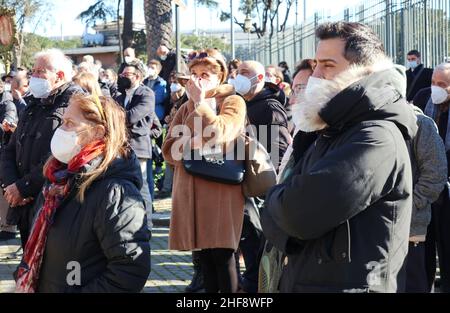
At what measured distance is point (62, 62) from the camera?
639 cm

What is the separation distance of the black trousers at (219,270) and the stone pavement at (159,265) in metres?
1.26

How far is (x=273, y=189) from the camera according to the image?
2.93 m

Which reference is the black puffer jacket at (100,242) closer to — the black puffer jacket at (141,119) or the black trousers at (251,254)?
the black trousers at (251,254)

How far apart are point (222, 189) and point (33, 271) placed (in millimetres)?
2199

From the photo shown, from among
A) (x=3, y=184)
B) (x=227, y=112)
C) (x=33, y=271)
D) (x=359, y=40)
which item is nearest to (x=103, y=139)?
(x=33, y=271)

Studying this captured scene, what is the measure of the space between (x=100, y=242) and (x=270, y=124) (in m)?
3.45

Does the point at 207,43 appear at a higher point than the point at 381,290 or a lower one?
higher

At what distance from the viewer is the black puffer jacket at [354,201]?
264 centimetres

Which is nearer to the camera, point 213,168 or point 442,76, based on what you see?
point 213,168

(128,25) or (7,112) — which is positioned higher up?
(128,25)

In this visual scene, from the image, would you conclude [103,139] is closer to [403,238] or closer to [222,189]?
[403,238]

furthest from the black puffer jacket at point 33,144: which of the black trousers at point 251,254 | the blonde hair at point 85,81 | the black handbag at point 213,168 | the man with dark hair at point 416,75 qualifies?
the man with dark hair at point 416,75

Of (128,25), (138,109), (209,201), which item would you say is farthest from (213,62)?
(128,25)

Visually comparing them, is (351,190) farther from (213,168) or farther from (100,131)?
(213,168)
